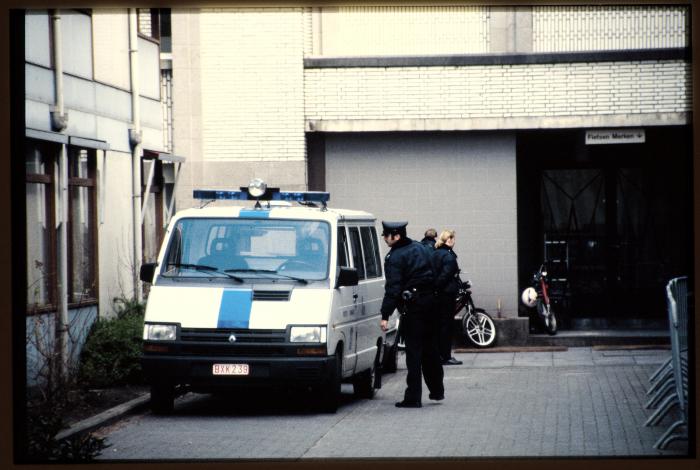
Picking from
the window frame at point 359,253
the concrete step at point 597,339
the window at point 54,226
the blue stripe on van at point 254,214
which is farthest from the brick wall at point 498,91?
the blue stripe on van at point 254,214

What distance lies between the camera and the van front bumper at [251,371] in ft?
43.1

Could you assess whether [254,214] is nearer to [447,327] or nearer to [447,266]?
[447,266]

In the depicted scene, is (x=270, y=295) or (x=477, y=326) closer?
(x=270, y=295)

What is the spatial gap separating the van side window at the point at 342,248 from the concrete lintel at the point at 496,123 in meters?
7.81

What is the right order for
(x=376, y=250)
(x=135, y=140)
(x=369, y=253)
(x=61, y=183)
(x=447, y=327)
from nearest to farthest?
(x=61, y=183) < (x=369, y=253) < (x=376, y=250) < (x=135, y=140) < (x=447, y=327)

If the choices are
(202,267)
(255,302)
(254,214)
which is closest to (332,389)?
(255,302)

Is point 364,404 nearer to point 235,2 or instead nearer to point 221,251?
point 221,251

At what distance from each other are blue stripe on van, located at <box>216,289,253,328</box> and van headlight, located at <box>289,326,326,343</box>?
0.46 meters

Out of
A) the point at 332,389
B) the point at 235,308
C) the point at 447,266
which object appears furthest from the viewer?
the point at 447,266

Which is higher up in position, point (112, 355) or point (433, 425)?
point (112, 355)

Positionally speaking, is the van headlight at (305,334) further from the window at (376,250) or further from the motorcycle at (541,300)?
the motorcycle at (541,300)

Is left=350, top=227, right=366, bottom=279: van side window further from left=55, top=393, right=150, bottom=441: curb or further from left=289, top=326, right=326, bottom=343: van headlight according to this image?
left=55, top=393, right=150, bottom=441: curb

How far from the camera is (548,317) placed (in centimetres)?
2231

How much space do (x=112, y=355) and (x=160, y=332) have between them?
8.44 ft
